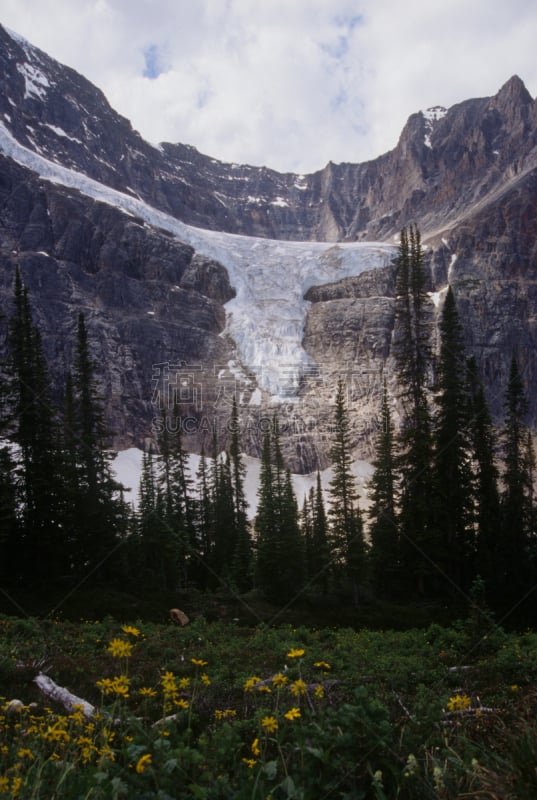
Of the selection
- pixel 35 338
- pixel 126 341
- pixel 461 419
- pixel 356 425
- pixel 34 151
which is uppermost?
pixel 34 151

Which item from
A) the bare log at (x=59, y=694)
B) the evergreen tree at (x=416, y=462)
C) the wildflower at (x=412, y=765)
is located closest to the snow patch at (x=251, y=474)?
the evergreen tree at (x=416, y=462)

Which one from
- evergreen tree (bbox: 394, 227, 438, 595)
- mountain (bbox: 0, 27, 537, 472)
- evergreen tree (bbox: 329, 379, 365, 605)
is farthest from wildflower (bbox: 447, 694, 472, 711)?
mountain (bbox: 0, 27, 537, 472)

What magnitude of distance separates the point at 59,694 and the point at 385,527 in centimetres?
2932

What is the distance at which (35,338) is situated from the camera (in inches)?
1185

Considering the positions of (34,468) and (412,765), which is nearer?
(412,765)

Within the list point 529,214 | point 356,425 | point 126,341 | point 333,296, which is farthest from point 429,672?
point 529,214

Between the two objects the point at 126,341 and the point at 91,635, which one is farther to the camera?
the point at 126,341

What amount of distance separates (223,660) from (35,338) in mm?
25293

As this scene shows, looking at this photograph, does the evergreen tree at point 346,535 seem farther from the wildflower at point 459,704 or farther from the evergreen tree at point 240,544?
the wildflower at point 459,704

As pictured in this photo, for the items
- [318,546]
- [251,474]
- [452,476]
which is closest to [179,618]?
[452,476]

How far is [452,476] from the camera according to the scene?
26.3 metres

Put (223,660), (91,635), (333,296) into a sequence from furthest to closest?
(333,296), (91,635), (223,660)

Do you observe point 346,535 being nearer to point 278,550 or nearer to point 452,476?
point 278,550

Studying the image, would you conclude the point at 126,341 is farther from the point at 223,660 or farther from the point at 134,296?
the point at 223,660
